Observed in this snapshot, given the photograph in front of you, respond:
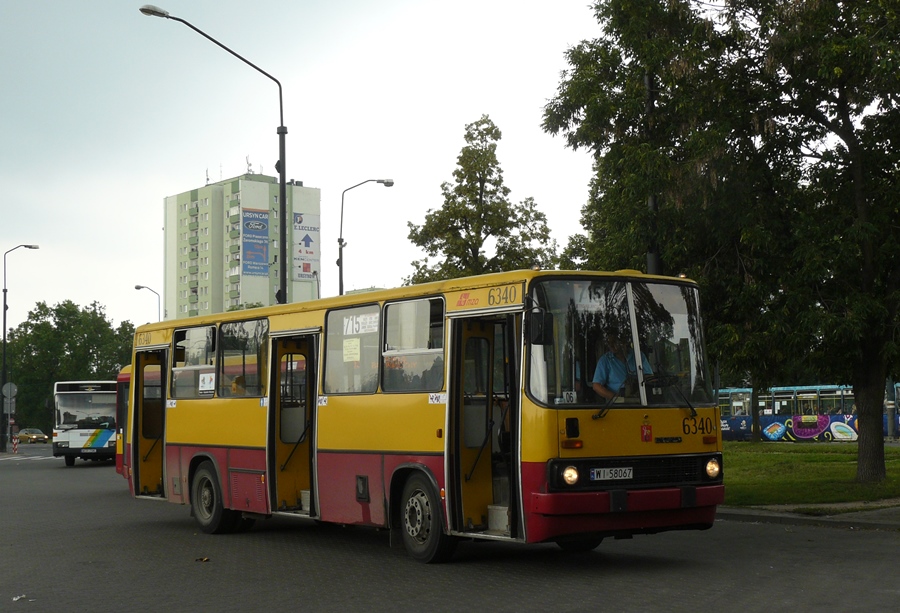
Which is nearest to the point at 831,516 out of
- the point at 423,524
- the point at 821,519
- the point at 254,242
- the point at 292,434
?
the point at 821,519

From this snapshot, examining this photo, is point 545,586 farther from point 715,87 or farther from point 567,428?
point 715,87

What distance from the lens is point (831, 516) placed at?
15547mm

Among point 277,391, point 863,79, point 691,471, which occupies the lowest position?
point 691,471

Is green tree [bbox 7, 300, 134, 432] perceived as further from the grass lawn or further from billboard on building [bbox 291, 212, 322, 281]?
the grass lawn

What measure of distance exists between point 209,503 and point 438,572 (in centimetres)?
582

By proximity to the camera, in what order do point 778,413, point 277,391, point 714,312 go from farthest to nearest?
point 778,413
point 714,312
point 277,391

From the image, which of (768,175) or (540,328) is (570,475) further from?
(768,175)

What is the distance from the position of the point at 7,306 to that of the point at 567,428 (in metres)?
55.9

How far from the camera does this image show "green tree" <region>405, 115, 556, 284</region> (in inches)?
1435

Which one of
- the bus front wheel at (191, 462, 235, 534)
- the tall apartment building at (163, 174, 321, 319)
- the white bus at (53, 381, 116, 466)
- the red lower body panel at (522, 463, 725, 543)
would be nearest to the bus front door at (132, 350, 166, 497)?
the bus front wheel at (191, 462, 235, 534)

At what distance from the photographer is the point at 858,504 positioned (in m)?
17.0

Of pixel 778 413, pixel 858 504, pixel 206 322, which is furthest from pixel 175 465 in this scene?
pixel 778 413

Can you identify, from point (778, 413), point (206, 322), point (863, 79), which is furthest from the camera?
point (778, 413)

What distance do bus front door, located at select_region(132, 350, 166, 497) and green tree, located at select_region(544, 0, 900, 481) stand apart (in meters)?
7.89
